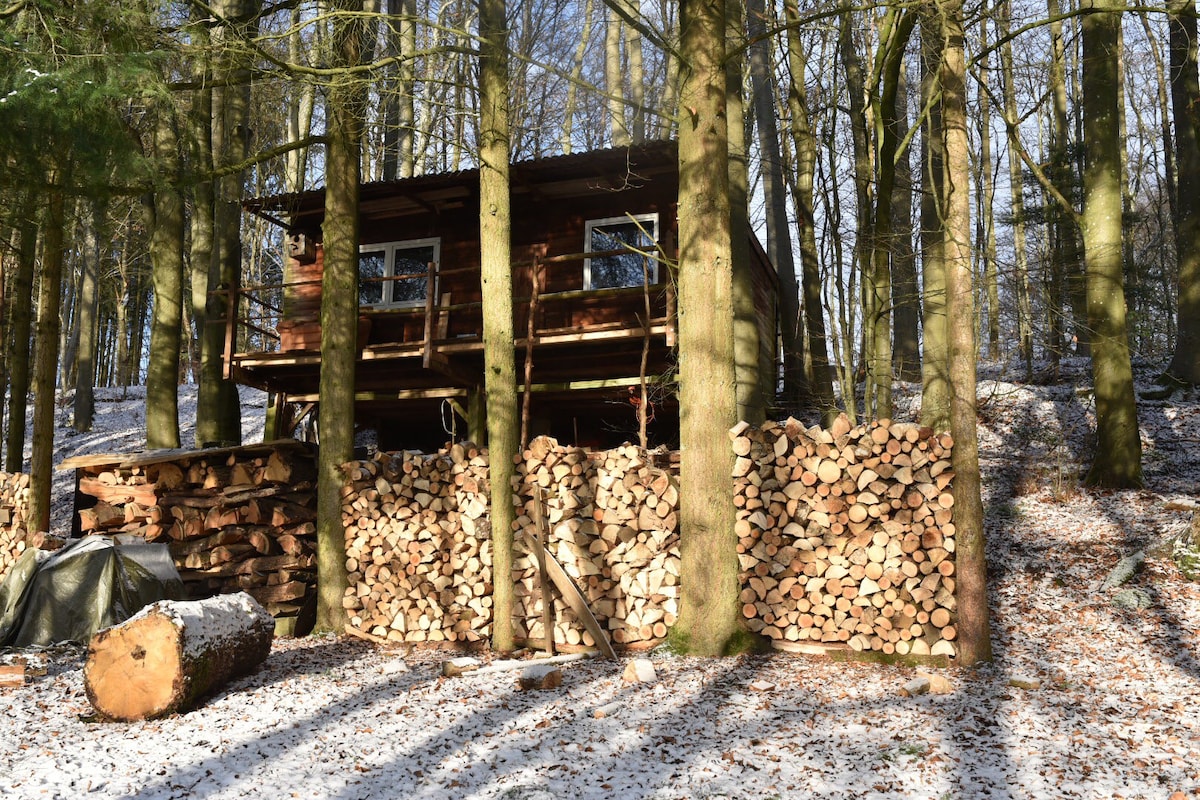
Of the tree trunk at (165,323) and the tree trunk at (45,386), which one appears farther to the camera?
the tree trunk at (165,323)

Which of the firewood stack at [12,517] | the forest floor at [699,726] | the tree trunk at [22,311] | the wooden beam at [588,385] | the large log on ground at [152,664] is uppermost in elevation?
the tree trunk at [22,311]

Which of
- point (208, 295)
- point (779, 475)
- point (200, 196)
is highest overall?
point (200, 196)

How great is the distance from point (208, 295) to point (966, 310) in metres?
11.1

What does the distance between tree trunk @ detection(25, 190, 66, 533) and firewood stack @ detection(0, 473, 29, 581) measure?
2.18m

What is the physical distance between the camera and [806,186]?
15336 millimetres

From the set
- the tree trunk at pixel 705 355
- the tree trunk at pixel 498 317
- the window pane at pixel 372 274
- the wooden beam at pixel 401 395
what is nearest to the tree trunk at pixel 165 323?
the wooden beam at pixel 401 395

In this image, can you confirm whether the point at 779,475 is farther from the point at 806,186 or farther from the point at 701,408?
the point at 806,186

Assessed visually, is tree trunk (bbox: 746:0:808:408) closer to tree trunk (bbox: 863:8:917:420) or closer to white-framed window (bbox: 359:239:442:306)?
tree trunk (bbox: 863:8:917:420)

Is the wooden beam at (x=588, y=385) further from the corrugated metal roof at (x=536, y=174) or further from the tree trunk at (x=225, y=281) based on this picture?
the tree trunk at (x=225, y=281)

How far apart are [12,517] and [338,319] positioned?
6.43m

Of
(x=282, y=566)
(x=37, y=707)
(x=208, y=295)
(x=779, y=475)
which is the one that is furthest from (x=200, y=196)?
(x=779, y=475)

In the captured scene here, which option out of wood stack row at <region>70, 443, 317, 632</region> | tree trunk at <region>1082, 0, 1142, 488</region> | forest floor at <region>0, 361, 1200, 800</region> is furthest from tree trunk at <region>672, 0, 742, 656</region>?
tree trunk at <region>1082, 0, 1142, 488</region>

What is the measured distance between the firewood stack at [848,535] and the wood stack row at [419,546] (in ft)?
9.02

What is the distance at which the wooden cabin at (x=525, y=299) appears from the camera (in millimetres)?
12414
